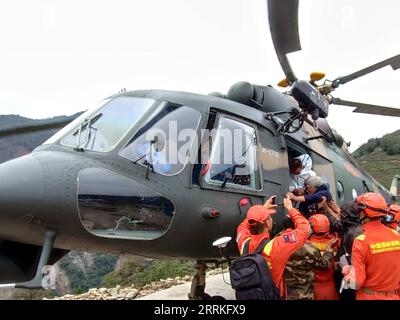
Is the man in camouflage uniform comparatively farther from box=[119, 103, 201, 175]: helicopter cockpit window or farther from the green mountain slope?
the green mountain slope

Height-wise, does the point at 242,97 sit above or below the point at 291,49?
below

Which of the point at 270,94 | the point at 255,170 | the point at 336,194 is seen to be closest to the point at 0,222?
the point at 255,170

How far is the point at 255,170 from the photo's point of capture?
511cm

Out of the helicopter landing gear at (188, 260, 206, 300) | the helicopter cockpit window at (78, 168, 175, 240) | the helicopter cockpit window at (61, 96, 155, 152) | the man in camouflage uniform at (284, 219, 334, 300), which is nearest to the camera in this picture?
the helicopter cockpit window at (78, 168, 175, 240)

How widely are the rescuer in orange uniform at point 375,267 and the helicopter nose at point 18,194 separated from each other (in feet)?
8.63

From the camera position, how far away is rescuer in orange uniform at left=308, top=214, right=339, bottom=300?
435 centimetres

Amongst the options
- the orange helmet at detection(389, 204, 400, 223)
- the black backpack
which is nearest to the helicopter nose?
the black backpack

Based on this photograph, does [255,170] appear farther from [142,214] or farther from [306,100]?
[142,214]

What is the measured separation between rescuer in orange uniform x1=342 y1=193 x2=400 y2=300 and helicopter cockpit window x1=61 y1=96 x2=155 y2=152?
8.15 ft

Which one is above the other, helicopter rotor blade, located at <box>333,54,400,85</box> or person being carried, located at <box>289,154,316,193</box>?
helicopter rotor blade, located at <box>333,54,400,85</box>

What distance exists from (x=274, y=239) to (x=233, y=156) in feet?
5.01

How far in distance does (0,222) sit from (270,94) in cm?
429

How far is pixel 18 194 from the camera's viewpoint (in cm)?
341

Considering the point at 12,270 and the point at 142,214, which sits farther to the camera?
the point at 142,214
